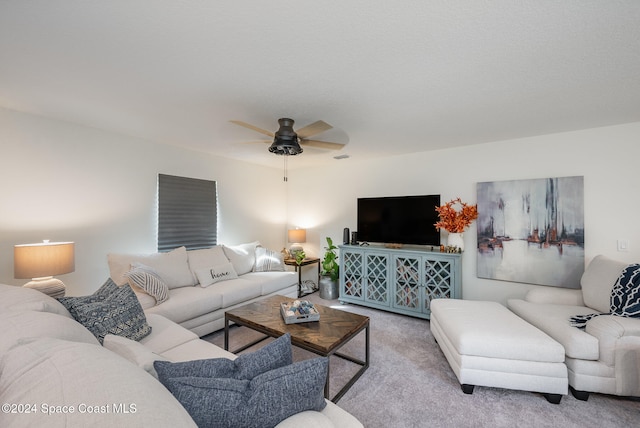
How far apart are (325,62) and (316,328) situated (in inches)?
76.9

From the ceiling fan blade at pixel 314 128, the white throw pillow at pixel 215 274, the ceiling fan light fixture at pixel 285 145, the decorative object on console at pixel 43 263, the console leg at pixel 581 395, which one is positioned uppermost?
the ceiling fan blade at pixel 314 128

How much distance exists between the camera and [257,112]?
243cm

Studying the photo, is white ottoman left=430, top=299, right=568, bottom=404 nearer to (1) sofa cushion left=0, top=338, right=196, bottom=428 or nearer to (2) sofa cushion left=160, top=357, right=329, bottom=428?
(2) sofa cushion left=160, top=357, right=329, bottom=428

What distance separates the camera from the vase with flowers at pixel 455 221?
10.8 ft

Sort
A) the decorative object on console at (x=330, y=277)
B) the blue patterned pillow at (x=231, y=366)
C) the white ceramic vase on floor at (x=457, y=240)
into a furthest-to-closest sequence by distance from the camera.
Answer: the decorative object on console at (x=330, y=277) → the white ceramic vase on floor at (x=457, y=240) → the blue patterned pillow at (x=231, y=366)

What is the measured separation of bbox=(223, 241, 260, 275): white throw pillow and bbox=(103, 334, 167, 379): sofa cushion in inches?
99.0

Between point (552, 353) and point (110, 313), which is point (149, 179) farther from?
point (552, 353)

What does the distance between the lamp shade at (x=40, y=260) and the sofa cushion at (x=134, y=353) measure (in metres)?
1.65

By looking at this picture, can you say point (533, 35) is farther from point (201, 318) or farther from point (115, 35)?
point (201, 318)

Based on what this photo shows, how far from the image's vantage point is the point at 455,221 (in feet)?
10.9

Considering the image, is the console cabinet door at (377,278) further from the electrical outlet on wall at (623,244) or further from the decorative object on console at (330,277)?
the electrical outlet on wall at (623,244)

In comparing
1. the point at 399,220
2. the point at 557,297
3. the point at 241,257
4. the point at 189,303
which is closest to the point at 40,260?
the point at 189,303

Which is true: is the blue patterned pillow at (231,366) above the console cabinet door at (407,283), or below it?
above

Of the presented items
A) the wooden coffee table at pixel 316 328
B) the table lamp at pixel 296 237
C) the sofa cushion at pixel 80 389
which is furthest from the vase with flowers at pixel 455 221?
the sofa cushion at pixel 80 389
